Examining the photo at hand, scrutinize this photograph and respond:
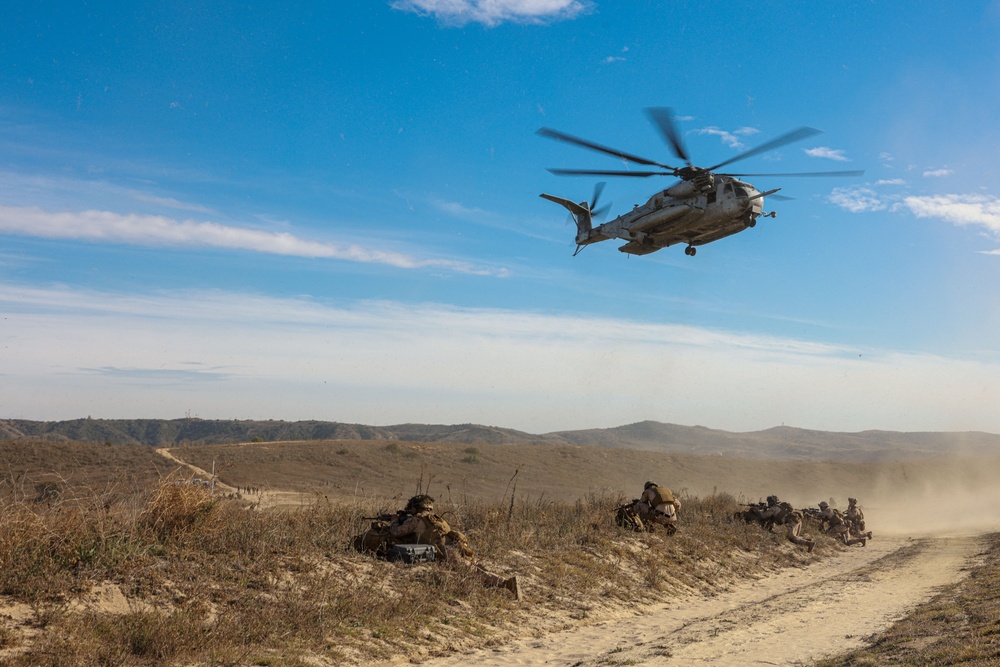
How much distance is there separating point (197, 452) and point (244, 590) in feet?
165

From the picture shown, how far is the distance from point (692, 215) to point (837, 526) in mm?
15651

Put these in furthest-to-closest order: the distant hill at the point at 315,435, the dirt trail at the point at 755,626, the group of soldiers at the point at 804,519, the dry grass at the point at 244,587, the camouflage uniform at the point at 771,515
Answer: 1. the distant hill at the point at 315,435
2. the camouflage uniform at the point at 771,515
3. the group of soldiers at the point at 804,519
4. the dirt trail at the point at 755,626
5. the dry grass at the point at 244,587

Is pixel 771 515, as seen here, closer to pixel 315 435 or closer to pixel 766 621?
pixel 766 621

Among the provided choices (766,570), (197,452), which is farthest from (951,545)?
(197,452)

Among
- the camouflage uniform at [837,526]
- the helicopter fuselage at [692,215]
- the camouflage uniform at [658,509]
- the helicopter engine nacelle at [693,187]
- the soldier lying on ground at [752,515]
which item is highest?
the helicopter engine nacelle at [693,187]

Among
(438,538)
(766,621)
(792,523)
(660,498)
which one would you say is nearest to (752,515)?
(792,523)

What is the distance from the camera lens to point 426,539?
13844 millimetres

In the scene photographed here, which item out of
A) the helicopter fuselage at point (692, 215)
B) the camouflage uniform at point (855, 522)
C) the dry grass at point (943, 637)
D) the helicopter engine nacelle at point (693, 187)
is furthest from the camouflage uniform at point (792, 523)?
the helicopter engine nacelle at point (693, 187)

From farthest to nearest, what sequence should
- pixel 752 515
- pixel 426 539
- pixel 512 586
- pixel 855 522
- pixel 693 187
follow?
pixel 855 522 < pixel 752 515 < pixel 693 187 < pixel 426 539 < pixel 512 586

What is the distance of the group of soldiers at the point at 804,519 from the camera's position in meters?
25.9

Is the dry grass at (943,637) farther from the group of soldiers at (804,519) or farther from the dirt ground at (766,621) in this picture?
the group of soldiers at (804,519)

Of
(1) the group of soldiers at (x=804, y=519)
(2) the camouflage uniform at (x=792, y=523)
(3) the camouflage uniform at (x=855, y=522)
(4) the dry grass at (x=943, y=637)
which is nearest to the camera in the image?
(4) the dry grass at (x=943, y=637)

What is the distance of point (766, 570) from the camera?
68.9 feet

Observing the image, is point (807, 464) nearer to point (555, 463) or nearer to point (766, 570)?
point (555, 463)
